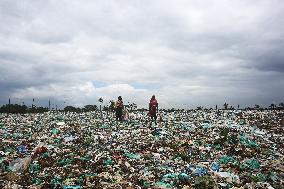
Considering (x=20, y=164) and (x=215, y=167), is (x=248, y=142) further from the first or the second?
(x=20, y=164)

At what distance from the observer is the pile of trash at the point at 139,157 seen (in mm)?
8078

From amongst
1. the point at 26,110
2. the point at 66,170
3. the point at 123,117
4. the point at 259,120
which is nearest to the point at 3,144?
the point at 66,170

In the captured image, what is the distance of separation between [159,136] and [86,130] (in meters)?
3.15

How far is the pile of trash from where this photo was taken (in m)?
8.08

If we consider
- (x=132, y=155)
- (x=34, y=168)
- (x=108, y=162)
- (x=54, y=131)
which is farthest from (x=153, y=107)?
(x=34, y=168)

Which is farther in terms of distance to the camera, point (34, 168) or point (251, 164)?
point (251, 164)

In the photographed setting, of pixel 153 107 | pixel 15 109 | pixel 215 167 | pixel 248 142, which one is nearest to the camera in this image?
pixel 215 167

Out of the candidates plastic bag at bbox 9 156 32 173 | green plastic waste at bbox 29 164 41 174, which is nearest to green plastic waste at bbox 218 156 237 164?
green plastic waste at bbox 29 164 41 174

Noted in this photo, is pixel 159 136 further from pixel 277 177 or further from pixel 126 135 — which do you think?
pixel 277 177

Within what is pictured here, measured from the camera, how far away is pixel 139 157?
992 centimetres

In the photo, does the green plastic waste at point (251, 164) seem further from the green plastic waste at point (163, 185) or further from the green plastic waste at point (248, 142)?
the green plastic waste at point (163, 185)

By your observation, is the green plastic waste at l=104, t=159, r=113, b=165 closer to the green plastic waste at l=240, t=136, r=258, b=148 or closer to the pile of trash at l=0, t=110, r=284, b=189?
the pile of trash at l=0, t=110, r=284, b=189

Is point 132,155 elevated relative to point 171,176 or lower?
elevated

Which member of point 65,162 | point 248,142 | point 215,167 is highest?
point 248,142
